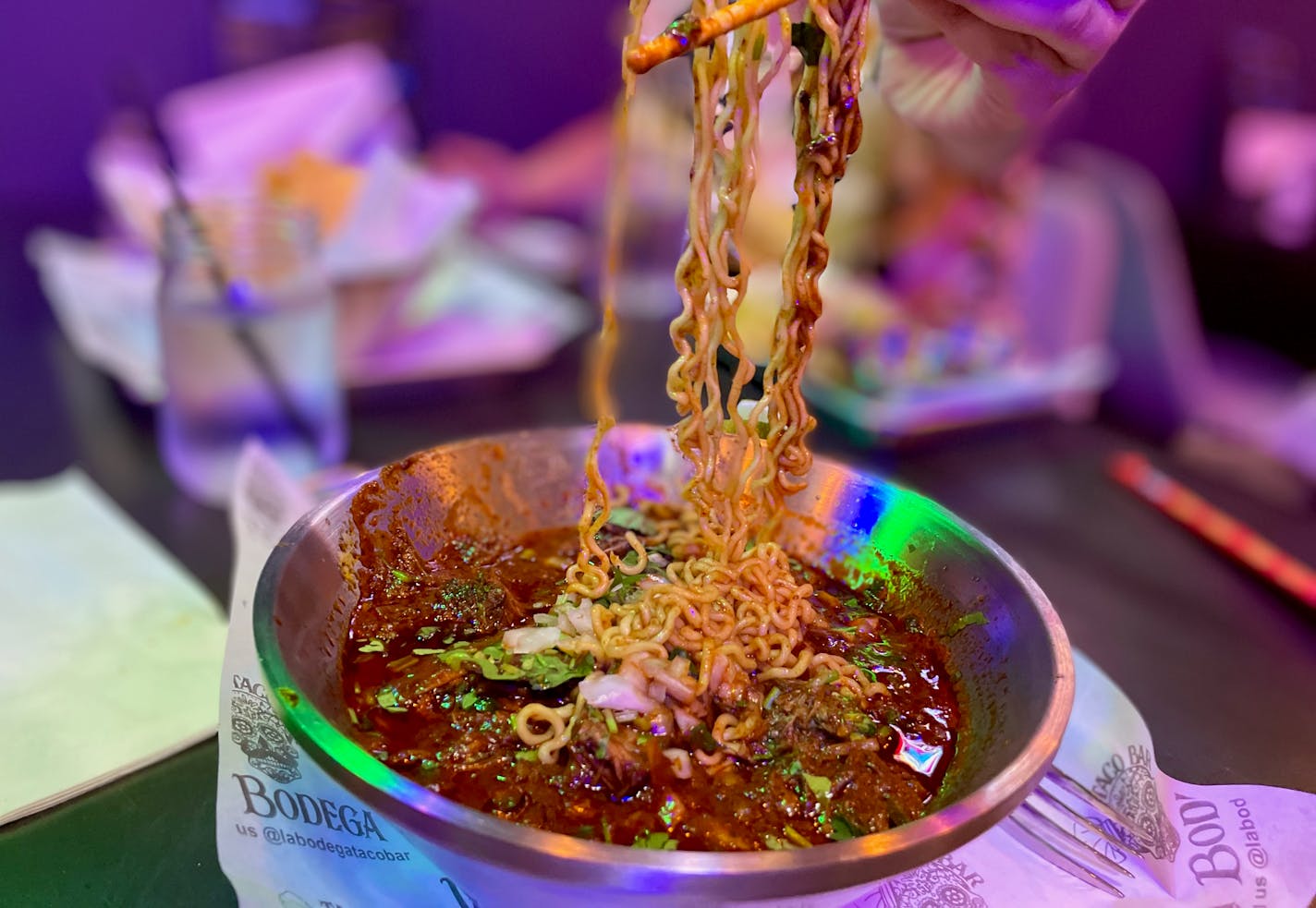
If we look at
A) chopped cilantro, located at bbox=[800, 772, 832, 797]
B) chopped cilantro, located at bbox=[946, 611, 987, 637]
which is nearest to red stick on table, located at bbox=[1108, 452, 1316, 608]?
chopped cilantro, located at bbox=[946, 611, 987, 637]

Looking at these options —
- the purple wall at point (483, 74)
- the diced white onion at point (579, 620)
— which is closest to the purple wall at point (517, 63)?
the purple wall at point (483, 74)

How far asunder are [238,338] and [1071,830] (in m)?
1.63

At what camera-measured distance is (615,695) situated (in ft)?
3.31

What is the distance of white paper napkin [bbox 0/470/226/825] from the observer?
4.00ft

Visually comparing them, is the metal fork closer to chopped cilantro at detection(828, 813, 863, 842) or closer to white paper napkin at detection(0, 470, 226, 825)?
chopped cilantro at detection(828, 813, 863, 842)

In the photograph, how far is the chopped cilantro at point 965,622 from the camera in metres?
1.13

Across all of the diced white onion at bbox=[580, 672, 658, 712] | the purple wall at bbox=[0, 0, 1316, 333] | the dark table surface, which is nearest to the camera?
the diced white onion at bbox=[580, 672, 658, 712]

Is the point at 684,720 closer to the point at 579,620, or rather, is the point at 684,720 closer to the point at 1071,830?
the point at 579,620

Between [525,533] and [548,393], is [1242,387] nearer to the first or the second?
[548,393]

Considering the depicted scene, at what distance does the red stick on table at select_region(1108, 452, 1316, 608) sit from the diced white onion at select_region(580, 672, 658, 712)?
1.42 m


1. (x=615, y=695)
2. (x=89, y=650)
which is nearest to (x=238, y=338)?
(x=89, y=650)

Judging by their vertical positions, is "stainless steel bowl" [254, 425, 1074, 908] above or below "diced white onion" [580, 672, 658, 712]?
above

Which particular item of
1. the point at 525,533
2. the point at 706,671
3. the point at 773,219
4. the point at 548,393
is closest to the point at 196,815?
the point at 525,533

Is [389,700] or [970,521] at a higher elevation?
[389,700]
